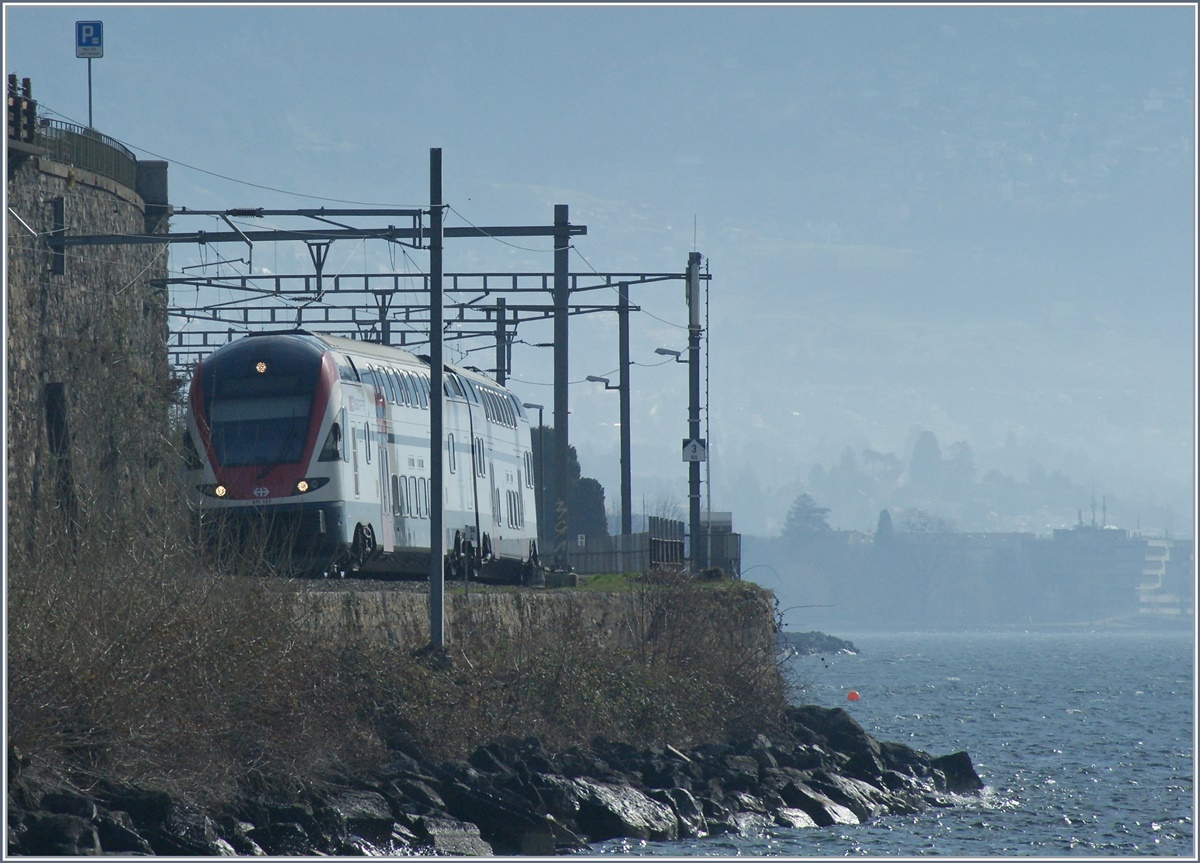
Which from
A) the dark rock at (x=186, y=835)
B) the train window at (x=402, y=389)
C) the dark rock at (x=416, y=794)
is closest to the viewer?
the dark rock at (x=186, y=835)

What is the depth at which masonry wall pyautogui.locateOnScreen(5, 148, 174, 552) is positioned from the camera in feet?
105

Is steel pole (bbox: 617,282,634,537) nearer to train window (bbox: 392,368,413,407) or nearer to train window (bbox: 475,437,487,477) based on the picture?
train window (bbox: 475,437,487,477)

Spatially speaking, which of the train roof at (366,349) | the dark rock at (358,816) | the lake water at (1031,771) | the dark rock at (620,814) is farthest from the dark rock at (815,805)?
the train roof at (366,349)

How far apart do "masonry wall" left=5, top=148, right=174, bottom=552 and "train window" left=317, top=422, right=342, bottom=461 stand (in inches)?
191

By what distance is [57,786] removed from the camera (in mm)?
15664

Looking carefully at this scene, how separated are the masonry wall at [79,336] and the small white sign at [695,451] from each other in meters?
10.0

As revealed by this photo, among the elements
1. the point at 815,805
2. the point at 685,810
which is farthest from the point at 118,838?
the point at 815,805

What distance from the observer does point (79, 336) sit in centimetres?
3528

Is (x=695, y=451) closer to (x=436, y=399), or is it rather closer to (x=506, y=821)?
(x=436, y=399)

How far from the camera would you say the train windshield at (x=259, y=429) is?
25.4 m

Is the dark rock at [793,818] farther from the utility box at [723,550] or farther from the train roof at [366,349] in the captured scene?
the utility box at [723,550]

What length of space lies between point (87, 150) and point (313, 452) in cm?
1377

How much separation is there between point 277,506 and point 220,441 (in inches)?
53.0

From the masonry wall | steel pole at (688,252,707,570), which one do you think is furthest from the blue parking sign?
steel pole at (688,252,707,570)
